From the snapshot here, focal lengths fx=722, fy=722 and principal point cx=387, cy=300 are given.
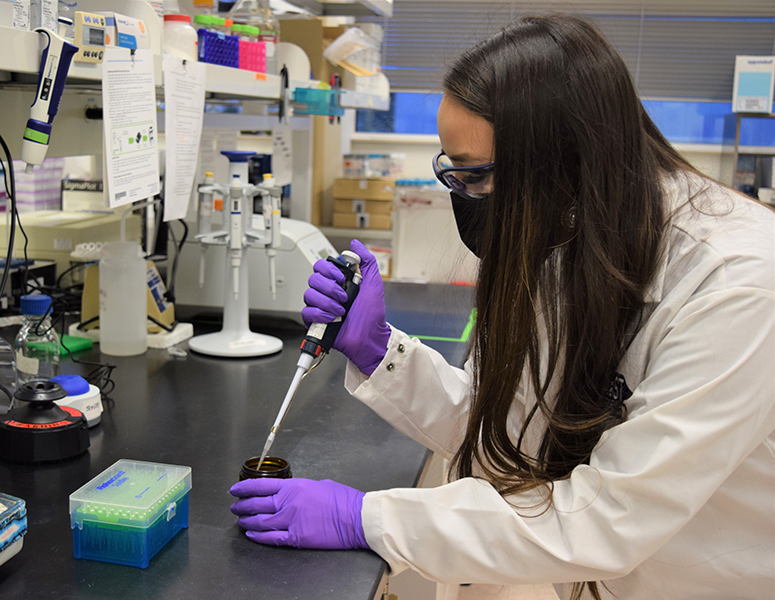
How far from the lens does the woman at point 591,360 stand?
0.78 m

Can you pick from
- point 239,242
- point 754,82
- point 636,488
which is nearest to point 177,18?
point 239,242

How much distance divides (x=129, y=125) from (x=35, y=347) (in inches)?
20.8

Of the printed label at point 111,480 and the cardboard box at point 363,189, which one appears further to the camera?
the cardboard box at point 363,189

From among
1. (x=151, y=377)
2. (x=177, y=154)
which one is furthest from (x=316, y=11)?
(x=151, y=377)

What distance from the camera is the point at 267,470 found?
97 cm

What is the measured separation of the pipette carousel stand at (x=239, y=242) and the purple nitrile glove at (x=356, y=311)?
1.57ft

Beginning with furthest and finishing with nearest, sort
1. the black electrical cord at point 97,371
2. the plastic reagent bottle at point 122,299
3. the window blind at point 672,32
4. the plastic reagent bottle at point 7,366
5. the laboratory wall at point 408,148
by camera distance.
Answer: the laboratory wall at point 408,148
the window blind at point 672,32
the plastic reagent bottle at point 122,299
the black electrical cord at point 97,371
the plastic reagent bottle at point 7,366

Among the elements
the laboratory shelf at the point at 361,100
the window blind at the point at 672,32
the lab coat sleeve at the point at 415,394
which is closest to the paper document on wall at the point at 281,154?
the laboratory shelf at the point at 361,100

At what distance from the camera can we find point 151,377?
4.88 ft

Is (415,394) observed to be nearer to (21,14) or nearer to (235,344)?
(235,344)

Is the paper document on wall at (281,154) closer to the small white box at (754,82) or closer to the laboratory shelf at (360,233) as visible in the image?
the laboratory shelf at (360,233)

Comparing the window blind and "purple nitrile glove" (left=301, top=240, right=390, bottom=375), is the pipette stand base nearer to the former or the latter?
"purple nitrile glove" (left=301, top=240, right=390, bottom=375)

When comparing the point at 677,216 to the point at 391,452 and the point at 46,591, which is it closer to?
the point at 391,452

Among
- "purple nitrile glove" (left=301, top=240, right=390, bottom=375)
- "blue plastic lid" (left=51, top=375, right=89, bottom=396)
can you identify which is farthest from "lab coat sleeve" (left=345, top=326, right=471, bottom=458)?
"blue plastic lid" (left=51, top=375, right=89, bottom=396)
